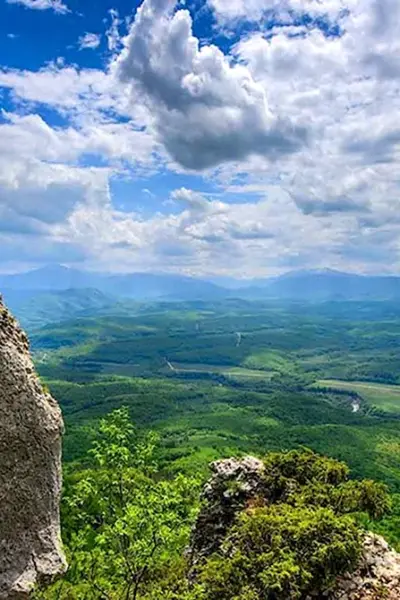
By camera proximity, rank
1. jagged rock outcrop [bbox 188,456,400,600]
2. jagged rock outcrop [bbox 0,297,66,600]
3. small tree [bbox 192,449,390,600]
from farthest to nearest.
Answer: jagged rock outcrop [bbox 188,456,400,600] < small tree [bbox 192,449,390,600] < jagged rock outcrop [bbox 0,297,66,600]

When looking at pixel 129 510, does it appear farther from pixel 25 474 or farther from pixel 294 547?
pixel 294 547

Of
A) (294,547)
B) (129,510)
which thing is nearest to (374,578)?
(294,547)

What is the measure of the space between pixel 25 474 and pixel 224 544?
30.5 ft

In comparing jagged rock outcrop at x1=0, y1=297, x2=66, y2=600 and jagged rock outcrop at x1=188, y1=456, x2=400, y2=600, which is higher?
jagged rock outcrop at x1=0, y1=297, x2=66, y2=600

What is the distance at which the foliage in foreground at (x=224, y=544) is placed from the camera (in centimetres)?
1722

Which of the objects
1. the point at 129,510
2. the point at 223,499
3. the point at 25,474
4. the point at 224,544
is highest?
the point at 25,474

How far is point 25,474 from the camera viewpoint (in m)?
13.5

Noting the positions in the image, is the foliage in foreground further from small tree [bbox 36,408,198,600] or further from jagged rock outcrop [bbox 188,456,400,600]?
jagged rock outcrop [bbox 188,456,400,600]

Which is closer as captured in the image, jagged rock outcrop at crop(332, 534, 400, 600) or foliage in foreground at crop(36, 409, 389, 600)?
foliage in foreground at crop(36, 409, 389, 600)

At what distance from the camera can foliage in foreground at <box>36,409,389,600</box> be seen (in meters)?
17.2

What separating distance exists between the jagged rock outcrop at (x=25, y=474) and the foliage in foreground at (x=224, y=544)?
129 cm

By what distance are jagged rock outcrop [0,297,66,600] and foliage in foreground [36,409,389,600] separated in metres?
1.29

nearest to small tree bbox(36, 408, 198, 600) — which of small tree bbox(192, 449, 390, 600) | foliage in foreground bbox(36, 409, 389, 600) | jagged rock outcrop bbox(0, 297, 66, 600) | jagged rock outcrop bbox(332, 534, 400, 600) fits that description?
foliage in foreground bbox(36, 409, 389, 600)

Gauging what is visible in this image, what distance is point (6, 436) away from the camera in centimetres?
1311
